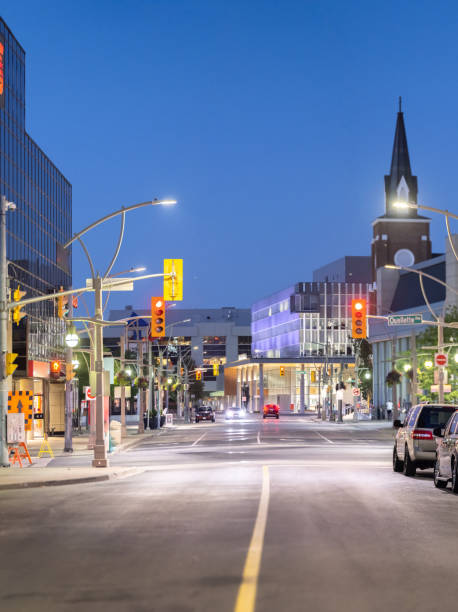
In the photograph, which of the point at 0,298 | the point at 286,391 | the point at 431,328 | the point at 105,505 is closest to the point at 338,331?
the point at 286,391

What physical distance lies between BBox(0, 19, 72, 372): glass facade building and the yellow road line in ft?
144

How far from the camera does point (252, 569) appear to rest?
11.1 metres

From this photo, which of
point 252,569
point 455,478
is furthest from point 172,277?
point 252,569

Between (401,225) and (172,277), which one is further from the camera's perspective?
(401,225)

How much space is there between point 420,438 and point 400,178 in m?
139

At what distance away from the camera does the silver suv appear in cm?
2670

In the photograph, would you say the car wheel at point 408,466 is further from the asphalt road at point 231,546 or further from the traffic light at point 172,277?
the traffic light at point 172,277

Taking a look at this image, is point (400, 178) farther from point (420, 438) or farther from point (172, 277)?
point (420, 438)

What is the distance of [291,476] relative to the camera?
26.6 meters

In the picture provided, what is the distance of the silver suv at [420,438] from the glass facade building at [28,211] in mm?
33193

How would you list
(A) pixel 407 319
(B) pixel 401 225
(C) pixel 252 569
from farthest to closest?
(B) pixel 401 225 → (A) pixel 407 319 → (C) pixel 252 569

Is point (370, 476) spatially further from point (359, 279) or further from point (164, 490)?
point (359, 279)

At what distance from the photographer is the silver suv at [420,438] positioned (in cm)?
2670

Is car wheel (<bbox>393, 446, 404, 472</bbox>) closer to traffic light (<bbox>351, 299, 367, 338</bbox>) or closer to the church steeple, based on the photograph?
traffic light (<bbox>351, 299, 367, 338</bbox>)
